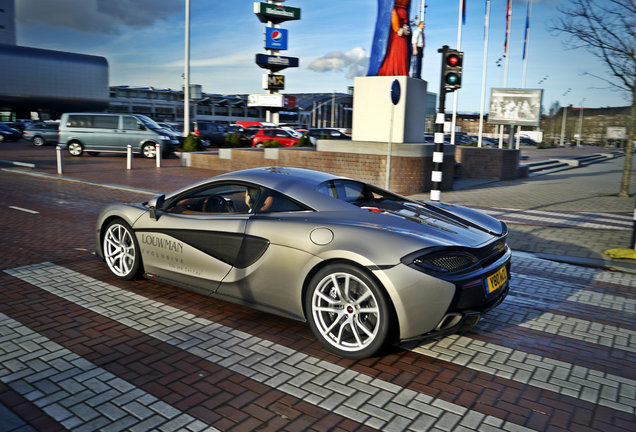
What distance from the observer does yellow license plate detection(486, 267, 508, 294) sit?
3967mm

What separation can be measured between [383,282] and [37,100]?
97742 millimetres

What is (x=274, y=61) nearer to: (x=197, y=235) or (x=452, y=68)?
(x=452, y=68)

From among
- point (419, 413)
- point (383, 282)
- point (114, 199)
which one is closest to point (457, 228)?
point (383, 282)

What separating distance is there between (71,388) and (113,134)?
73.9 feet

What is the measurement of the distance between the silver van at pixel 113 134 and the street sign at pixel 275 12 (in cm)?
5397

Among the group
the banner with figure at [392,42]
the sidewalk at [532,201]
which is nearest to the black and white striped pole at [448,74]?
the sidewalk at [532,201]

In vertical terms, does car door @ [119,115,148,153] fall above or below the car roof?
above

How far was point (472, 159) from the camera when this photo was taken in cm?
2128

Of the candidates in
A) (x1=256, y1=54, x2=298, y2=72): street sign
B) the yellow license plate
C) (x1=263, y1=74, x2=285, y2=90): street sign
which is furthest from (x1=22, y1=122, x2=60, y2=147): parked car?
(x1=263, y1=74, x2=285, y2=90): street sign

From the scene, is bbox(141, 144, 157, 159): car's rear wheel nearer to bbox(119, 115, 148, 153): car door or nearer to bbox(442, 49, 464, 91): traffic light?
bbox(119, 115, 148, 153): car door

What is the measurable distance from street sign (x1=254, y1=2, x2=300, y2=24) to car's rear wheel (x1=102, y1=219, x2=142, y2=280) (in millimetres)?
72892

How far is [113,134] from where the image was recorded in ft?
78.4

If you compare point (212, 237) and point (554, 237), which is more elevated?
point (212, 237)

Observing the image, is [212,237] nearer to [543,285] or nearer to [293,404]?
[293,404]
